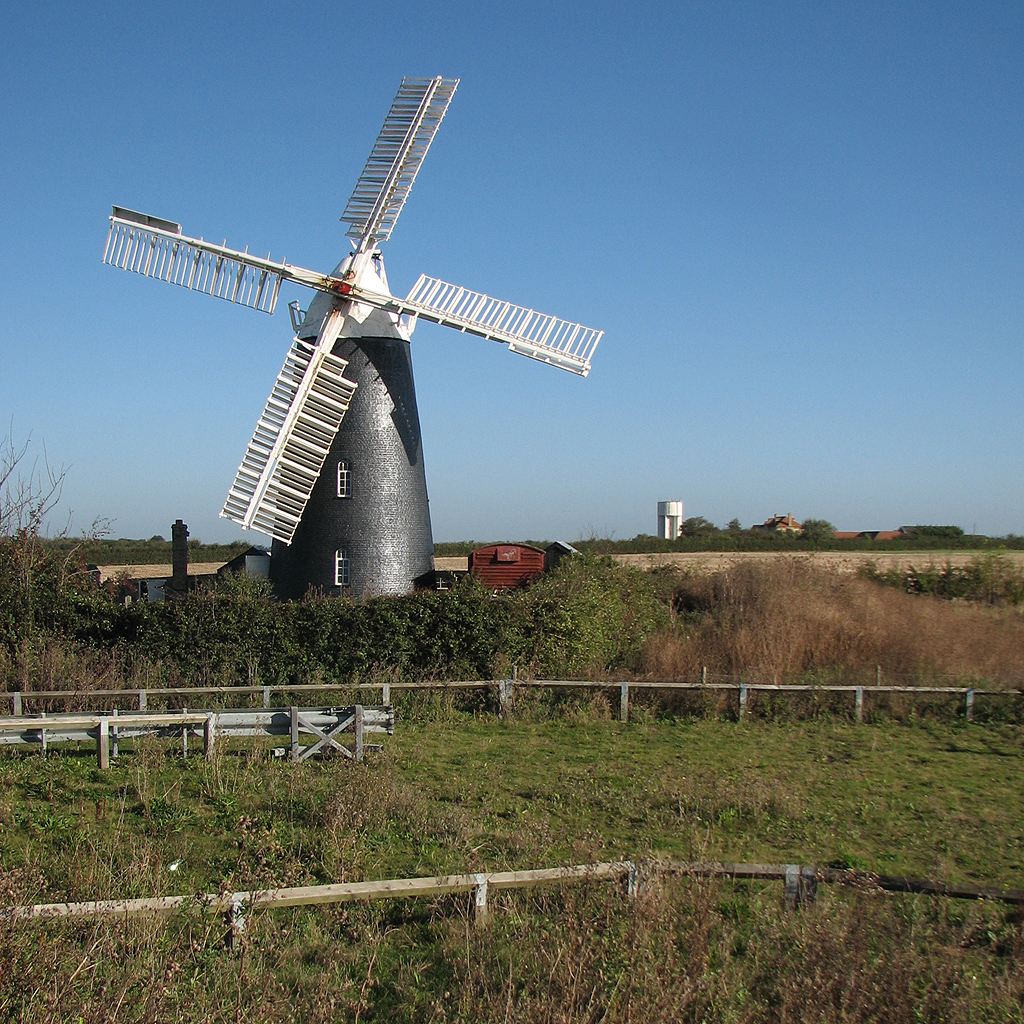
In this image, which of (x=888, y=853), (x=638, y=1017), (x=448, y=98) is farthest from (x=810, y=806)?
(x=448, y=98)

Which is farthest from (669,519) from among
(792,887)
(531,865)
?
(792,887)

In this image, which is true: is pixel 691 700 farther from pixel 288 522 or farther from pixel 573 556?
pixel 288 522

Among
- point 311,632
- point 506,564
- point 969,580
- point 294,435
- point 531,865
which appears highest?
point 294,435

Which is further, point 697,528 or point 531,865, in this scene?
point 697,528

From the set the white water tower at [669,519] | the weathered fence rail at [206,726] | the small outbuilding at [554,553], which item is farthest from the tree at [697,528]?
the weathered fence rail at [206,726]

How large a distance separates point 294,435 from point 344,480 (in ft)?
4.41

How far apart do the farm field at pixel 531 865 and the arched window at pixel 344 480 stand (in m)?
7.56

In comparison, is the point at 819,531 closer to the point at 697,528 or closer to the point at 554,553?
the point at 697,528

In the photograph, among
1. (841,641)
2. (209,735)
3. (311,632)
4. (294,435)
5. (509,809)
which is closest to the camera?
(509,809)

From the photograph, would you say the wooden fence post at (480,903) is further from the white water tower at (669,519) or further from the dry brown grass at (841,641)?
the white water tower at (669,519)

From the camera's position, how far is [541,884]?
556cm

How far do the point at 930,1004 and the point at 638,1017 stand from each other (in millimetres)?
1406

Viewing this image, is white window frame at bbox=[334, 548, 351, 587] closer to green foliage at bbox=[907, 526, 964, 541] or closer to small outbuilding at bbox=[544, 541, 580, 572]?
small outbuilding at bbox=[544, 541, 580, 572]

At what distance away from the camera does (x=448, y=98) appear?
1948cm
